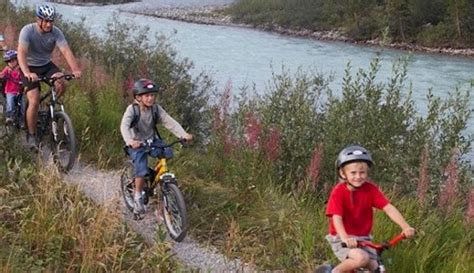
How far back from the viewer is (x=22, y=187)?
21.8ft

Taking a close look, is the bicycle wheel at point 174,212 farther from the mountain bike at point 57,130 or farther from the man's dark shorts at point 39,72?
the man's dark shorts at point 39,72

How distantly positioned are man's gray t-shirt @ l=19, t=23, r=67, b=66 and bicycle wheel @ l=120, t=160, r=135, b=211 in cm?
187

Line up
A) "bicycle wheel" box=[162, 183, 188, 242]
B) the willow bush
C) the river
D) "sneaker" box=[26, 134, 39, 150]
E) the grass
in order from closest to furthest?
the grass → "bicycle wheel" box=[162, 183, 188, 242] → "sneaker" box=[26, 134, 39, 150] → the willow bush → the river

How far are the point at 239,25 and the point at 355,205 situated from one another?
62.3m

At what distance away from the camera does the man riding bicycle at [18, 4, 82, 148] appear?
7.98 meters

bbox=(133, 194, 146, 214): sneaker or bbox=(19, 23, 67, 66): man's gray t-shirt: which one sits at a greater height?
bbox=(19, 23, 67, 66): man's gray t-shirt

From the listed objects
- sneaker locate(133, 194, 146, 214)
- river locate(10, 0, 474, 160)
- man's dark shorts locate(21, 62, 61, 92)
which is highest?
Result: man's dark shorts locate(21, 62, 61, 92)

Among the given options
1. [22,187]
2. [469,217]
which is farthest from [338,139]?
[22,187]

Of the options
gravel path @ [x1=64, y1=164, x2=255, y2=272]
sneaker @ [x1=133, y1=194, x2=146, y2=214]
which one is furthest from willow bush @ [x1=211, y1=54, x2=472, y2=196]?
sneaker @ [x1=133, y1=194, x2=146, y2=214]

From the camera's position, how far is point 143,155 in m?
6.88

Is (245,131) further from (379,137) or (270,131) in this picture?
(379,137)

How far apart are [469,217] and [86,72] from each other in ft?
27.2

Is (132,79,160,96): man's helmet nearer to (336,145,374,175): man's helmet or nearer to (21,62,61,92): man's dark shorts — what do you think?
(21,62,61,92): man's dark shorts

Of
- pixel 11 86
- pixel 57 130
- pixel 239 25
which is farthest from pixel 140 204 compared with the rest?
pixel 239 25
